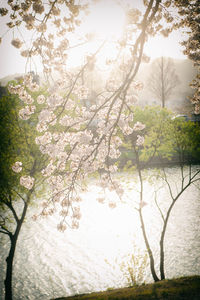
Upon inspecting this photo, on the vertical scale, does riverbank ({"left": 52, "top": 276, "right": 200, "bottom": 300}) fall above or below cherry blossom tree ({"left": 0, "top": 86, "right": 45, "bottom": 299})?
below

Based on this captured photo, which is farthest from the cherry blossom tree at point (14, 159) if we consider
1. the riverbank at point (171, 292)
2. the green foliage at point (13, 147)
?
the riverbank at point (171, 292)

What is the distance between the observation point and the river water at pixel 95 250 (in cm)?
1112

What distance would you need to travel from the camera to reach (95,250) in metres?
14.6

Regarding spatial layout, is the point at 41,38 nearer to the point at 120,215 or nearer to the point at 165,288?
the point at 165,288

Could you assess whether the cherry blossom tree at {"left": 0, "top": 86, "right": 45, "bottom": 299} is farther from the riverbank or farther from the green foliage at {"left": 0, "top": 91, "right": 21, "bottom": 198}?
the riverbank

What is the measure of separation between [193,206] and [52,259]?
44.8ft

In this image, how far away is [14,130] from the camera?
10203mm

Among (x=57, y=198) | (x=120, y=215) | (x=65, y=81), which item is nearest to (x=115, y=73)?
(x=65, y=81)

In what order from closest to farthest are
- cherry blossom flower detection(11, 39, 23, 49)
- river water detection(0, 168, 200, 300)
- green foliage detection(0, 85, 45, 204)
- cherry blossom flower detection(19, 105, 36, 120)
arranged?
cherry blossom flower detection(11, 39, 23, 49) < cherry blossom flower detection(19, 105, 36, 120) < green foliage detection(0, 85, 45, 204) < river water detection(0, 168, 200, 300)

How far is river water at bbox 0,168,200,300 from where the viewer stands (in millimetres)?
11125

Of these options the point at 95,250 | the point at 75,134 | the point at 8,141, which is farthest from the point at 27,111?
the point at 95,250

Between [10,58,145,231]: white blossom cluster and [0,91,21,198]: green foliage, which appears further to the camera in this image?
[0,91,21,198]: green foliage

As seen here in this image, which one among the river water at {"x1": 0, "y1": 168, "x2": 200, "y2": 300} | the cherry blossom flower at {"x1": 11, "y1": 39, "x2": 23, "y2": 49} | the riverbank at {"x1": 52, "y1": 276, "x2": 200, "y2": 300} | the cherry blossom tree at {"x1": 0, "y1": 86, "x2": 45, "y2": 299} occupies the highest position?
the cherry blossom flower at {"x1": 11, "y1": 39, "x2": 23, "y2": 49}

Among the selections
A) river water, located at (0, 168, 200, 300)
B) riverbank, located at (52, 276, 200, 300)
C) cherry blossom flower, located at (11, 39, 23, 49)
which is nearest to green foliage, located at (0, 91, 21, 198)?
river water, located at (0, 168, 200, 300)
